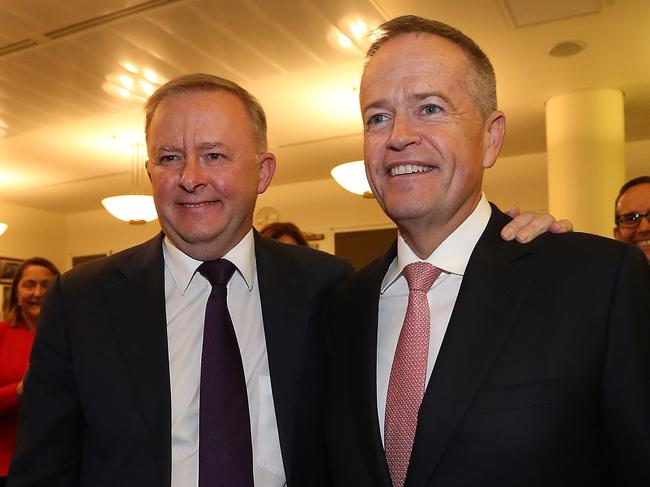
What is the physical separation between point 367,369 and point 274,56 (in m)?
3.09

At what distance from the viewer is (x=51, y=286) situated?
5.59 feet

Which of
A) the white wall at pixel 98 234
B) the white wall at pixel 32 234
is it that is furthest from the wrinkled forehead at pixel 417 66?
the white wall at pixel 32 234

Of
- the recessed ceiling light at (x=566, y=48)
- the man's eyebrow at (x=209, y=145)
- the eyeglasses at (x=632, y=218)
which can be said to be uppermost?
the recessed ceiling light at (x=566, y=48)

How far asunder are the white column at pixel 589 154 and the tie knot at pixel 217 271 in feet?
13.5

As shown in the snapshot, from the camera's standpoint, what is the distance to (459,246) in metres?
1.47

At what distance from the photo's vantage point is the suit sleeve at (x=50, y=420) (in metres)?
1.58

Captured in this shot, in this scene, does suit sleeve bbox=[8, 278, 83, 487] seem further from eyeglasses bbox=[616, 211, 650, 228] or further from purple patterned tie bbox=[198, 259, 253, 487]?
eyeglasses bbox=[616, 211, 650, 228]

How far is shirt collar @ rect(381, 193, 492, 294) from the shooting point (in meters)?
1.46

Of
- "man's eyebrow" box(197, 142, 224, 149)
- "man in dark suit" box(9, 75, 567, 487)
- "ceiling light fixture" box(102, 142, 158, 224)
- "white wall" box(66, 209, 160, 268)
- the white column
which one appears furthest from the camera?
"white wall" box(66, 209, 160, 268)

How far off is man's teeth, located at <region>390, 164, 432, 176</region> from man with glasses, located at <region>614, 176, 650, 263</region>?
1.62 metres

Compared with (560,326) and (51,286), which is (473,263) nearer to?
(560,326)

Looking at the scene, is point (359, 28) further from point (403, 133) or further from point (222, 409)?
point (222, 409)

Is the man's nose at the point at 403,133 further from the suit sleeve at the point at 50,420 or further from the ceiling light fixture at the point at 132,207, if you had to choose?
the ceiling light fixture at the point at 132,207

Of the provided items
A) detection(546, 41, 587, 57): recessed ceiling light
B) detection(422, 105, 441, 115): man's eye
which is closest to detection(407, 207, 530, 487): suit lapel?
detection(422, 105, 441, 115): man's eye
